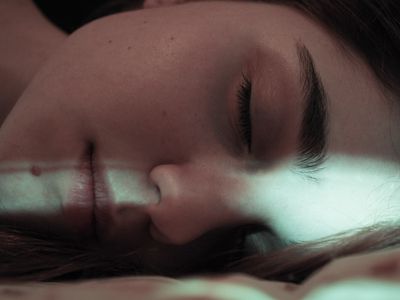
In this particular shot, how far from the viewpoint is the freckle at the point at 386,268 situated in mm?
273

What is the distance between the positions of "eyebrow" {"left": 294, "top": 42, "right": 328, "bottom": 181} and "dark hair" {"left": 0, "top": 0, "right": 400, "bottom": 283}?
0.29 ft

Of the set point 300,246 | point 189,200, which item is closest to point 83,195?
point 189,200

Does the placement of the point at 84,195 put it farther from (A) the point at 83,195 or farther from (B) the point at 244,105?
(B) the point at 244,105

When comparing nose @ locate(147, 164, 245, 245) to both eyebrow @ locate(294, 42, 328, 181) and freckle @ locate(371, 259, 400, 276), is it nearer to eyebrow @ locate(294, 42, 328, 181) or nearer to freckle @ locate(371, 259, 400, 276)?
eyebrow @ locate(294, 42, 328, 181)

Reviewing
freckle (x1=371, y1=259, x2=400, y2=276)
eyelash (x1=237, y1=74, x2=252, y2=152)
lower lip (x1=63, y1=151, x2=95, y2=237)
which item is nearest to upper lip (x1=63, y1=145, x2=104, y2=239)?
lower lip (x1=63, y1=151, x2=95, y2=237)

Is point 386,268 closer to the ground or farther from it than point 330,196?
closer to the ground

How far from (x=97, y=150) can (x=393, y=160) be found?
0.35m

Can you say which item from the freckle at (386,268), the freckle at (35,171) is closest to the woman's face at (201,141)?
the freckle at (35,171)

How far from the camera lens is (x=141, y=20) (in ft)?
1.90

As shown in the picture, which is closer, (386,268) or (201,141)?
(386,268)

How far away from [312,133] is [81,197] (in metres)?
0.27

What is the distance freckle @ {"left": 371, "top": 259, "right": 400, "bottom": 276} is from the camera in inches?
10.7

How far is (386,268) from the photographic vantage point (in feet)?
0.91

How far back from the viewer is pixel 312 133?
50cm
